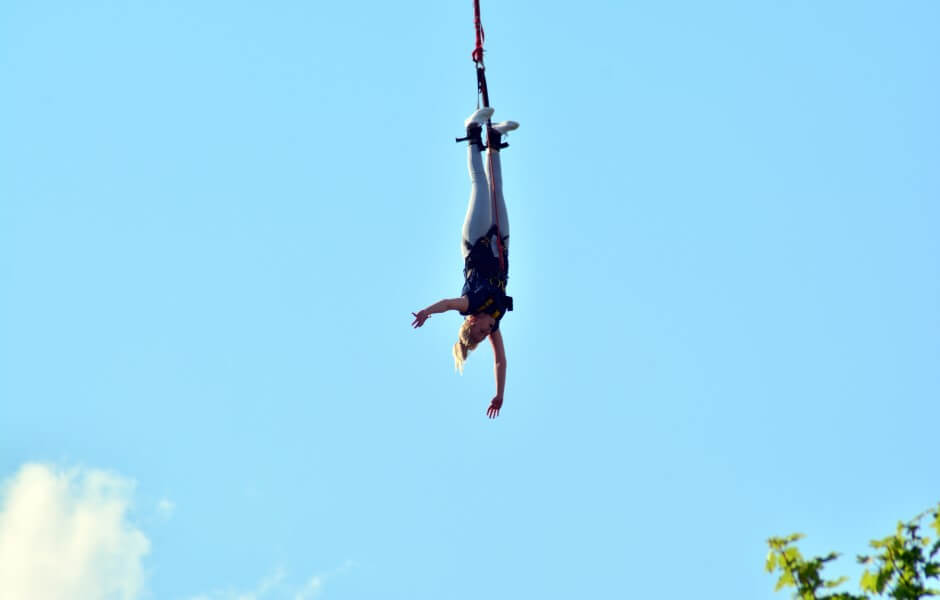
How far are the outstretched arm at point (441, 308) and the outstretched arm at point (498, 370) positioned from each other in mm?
1028

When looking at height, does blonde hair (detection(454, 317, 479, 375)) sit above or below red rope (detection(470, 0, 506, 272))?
below

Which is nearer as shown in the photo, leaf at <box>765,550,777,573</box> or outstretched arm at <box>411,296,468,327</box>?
leaf at <box>765,550,777,573</box>

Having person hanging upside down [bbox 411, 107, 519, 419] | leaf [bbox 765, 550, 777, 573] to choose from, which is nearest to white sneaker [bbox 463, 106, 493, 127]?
person hanging upside down [bbox 411, 107, 519, 419]

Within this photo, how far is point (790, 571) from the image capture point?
941 cm

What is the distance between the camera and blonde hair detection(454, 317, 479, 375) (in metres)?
16.9

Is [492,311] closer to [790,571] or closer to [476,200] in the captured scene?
[476,200]

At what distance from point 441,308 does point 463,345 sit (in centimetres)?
155

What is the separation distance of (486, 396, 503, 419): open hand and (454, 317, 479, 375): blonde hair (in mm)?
533

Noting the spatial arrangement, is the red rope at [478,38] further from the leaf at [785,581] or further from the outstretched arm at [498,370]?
the leaf at [785,581]

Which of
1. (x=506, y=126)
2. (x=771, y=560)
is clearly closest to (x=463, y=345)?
(x=506, y=126)

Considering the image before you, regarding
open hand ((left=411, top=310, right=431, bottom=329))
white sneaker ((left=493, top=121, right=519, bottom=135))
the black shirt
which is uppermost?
white sneaker ((left=493, top=121, right=519, bottom=135))

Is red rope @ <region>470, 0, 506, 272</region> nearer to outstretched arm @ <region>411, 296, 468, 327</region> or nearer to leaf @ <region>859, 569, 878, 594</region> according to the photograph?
outstretched arm @ <region>411, 296, 468, 327</region>

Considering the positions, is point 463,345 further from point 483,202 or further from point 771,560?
point 771,560

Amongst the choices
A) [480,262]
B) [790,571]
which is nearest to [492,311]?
[480,262]
